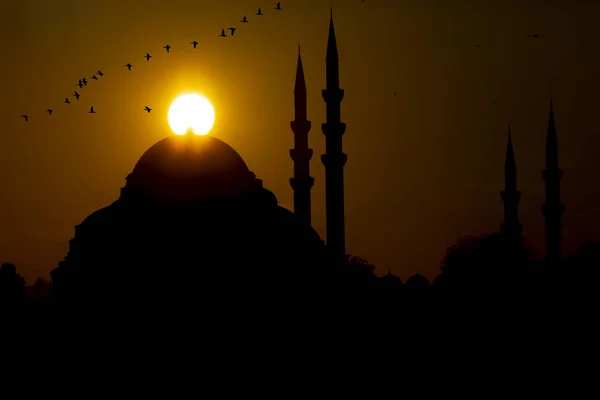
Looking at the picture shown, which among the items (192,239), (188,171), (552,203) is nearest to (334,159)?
(188,171)

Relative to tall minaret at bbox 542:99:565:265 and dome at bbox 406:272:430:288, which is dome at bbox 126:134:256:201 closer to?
dome at bbox 406:272:430:288

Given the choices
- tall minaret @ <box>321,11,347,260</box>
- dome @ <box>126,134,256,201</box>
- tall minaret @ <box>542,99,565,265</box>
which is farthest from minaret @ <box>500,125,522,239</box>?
dome @ <box>126,134,256,201</box>

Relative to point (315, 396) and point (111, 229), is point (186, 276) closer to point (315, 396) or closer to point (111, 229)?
point (111, 229)

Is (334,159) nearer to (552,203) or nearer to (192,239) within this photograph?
(192,239)

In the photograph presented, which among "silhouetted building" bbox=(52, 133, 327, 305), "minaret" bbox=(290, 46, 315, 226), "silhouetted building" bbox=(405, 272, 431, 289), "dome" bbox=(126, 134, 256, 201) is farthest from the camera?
"silhouetted building" bbox=(405, 272, 431, 289)

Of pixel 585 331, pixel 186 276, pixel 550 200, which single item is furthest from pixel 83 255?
pixel 550 200

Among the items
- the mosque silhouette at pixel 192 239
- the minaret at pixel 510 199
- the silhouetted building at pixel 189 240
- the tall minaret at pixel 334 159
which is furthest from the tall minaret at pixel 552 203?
the silhouetted building at pixel 189 240
